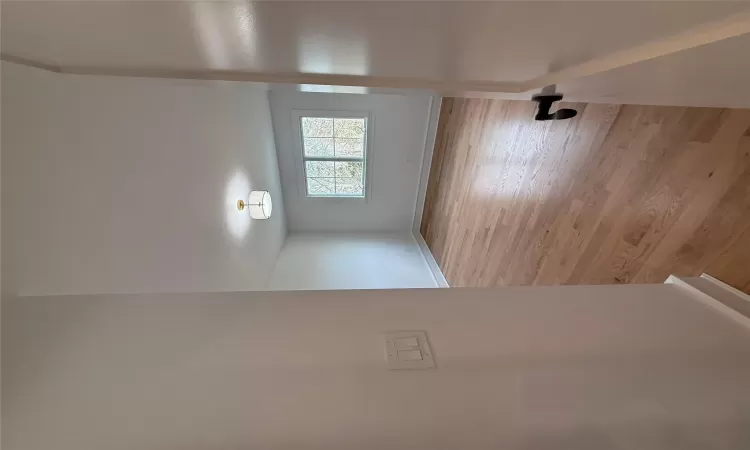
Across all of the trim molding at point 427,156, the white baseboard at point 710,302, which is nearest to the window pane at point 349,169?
the trim molding at point 427,156

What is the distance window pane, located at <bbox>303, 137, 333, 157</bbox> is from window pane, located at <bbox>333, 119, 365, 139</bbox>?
142 mm

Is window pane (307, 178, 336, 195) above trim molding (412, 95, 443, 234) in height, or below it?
above

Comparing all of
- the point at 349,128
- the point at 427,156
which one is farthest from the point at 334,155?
the point at 427,156

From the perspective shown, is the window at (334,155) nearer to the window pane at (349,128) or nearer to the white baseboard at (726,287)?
the window pane at (349,128)

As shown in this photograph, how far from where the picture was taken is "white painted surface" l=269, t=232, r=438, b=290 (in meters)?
3.93

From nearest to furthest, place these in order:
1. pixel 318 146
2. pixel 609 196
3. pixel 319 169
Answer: pixel 609 196
pixel 318 146
pixel 319 169

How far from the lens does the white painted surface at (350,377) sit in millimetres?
736

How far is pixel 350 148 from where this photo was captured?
4.30 meters

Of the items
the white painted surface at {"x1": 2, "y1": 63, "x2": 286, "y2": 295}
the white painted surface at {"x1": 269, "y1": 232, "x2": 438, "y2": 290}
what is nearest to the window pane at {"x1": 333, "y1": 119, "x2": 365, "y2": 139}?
the white painted surface at {"x1": 269, "y1": 232, "x2": 438, "y2": 290}

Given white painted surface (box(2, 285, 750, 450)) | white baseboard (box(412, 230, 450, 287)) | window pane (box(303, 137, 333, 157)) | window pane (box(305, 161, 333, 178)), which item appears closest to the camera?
white painted surface (box(2, 285, 750, 450))

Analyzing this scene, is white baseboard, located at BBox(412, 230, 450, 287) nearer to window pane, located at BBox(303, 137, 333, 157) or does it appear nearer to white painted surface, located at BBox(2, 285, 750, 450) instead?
window pane, located at BBox(303, 137, 333, 157)

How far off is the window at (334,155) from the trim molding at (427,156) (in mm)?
673

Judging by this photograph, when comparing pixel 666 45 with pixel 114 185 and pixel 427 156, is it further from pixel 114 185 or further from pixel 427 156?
pixel 427 156

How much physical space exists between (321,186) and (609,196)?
10.7 feet
